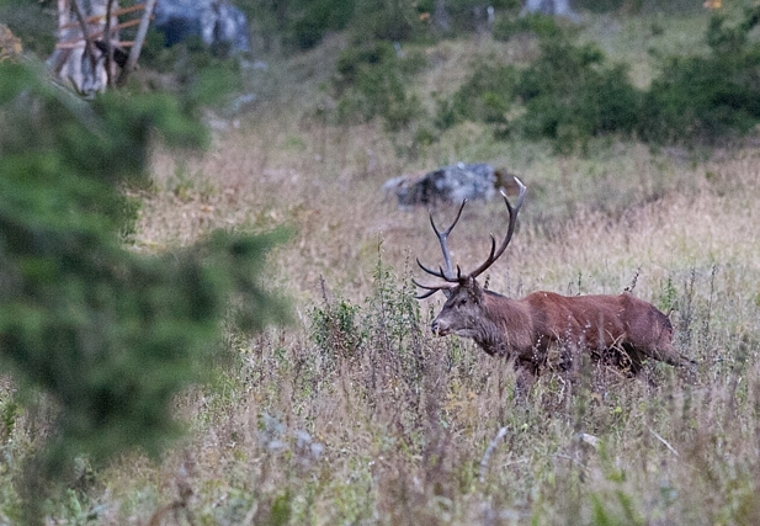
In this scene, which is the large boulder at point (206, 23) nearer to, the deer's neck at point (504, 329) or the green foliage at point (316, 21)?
the green foliage at point (316, 21)

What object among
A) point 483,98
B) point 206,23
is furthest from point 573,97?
point 206,23

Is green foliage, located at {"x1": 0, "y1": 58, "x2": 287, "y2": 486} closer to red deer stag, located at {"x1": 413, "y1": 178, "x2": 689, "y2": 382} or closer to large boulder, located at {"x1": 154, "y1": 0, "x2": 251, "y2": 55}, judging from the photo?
red deer stag, located at {"x1": 413, "y1": 178, "x2": 689, "y2": 382}

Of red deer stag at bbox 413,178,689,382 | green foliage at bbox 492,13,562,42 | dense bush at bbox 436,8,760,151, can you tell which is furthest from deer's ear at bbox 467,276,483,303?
green foliage at bbox 492,13,562,42

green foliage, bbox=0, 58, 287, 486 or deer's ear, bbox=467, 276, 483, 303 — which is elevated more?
green foliage, bbox=0, 58, 287, 486

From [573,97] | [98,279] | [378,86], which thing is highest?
[98,279]

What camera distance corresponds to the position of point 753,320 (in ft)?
25.7

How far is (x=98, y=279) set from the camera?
9.60 feet

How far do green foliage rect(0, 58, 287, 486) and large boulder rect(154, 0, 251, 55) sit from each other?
82.5ft

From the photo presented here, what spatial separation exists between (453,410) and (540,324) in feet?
5.34

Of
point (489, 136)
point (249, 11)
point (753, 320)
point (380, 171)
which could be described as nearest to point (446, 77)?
point (489, 136)

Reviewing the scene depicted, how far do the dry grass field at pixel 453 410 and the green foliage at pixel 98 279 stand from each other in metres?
0.22

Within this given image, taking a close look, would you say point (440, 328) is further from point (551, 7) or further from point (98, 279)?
point (551, 7)

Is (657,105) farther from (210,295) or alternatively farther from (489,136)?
(210,295)

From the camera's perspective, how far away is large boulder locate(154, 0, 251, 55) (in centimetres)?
2781
